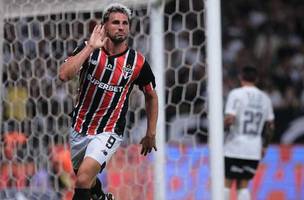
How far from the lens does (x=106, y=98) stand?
4.61 meters

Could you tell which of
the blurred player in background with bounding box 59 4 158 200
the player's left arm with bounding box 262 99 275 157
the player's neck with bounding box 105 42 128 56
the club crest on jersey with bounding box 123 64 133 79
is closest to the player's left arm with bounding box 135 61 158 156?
the blurred player in background with bounding box 59 4 158 200

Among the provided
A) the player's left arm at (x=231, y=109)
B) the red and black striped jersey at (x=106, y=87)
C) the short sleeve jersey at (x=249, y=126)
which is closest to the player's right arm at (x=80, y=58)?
the red and black striped jersey at (x=106, y=87)

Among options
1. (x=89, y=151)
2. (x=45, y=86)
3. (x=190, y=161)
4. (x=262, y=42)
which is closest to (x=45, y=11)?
(x=45, y=86)

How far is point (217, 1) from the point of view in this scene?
17.4 feet

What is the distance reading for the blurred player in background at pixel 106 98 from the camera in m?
4.44

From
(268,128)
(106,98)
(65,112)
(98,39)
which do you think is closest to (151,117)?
(106,98)

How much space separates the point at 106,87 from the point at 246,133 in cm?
340

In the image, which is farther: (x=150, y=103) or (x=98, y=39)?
(x=150, y=103)

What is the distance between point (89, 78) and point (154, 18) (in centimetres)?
156

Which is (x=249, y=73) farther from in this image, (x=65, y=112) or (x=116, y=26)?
(x=116, y=26)

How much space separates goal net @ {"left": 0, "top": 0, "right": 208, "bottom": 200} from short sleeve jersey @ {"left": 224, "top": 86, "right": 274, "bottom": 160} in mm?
641

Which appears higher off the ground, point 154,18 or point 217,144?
point 154,18

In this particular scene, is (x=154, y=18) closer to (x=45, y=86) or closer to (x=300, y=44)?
(x=45, y=86)

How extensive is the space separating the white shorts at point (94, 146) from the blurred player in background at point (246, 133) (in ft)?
9.79
